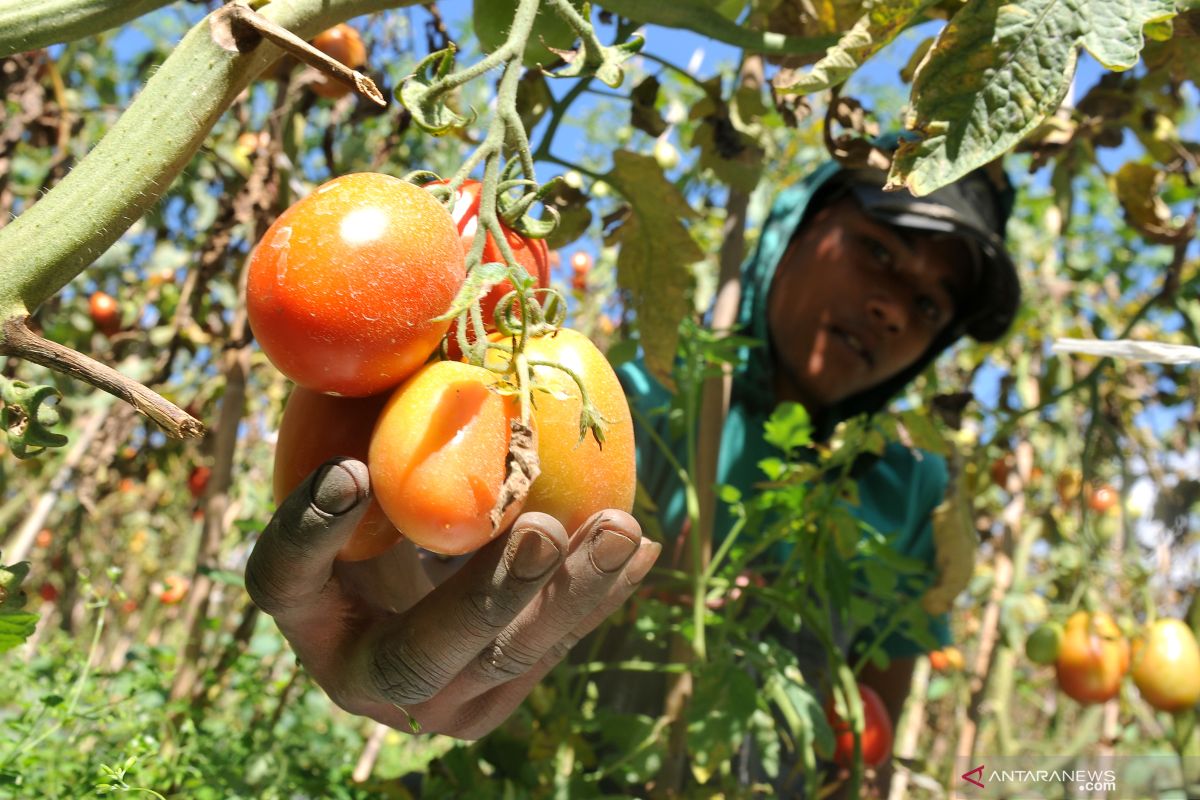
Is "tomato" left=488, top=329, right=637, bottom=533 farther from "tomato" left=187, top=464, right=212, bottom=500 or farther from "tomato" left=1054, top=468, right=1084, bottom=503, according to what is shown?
"tomato" left=1054, top=468, right=1084, bottom=503

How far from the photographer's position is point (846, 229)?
5.78ft

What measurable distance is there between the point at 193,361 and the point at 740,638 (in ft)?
5.27

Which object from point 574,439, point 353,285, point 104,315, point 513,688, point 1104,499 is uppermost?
point 353,285

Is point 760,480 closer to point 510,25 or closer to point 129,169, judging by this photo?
point 510,25

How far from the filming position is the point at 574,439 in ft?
2.04

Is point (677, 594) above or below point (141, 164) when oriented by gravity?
below

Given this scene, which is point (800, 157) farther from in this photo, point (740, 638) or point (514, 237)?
point (514, 237)

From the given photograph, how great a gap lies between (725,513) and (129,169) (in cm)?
131

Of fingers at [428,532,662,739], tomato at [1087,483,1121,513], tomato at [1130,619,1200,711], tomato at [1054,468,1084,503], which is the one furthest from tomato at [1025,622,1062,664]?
fingers at [428,532,662,739]

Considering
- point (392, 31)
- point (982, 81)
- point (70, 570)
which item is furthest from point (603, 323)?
point (982, 81)

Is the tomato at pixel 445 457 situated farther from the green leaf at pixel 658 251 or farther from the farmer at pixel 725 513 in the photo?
the green leaf at pixel 658 251

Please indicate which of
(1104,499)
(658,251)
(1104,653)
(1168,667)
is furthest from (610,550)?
(1104,499)

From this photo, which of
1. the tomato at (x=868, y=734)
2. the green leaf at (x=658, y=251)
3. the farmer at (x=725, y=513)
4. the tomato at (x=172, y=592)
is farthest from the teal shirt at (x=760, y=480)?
the tomato at (x=172, y=592)

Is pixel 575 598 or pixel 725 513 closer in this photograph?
pixel 575 598
